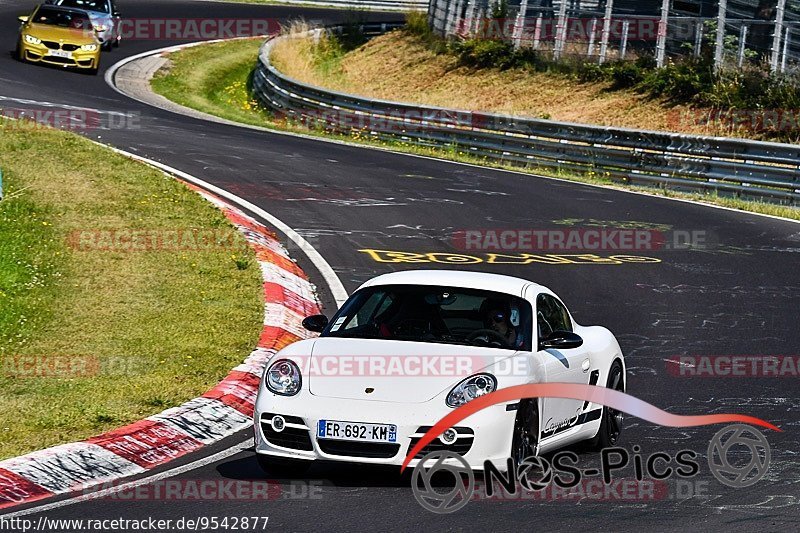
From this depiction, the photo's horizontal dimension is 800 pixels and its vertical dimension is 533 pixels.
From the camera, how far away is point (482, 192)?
21.2m

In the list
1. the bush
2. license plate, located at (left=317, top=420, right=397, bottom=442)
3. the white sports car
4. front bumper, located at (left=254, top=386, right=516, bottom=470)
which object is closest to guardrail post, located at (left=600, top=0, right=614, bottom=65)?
the bush

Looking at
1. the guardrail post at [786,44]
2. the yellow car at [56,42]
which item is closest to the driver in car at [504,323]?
the guardrail post at [786,44]

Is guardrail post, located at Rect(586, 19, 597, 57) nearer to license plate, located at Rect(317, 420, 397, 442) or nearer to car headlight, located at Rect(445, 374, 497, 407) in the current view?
car headlight, located at Rect(445, 374, 497, 407)

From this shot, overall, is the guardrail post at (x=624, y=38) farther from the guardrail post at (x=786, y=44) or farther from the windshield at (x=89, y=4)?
the windshield at (x=89, y=4)

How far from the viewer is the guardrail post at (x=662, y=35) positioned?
33.7 m

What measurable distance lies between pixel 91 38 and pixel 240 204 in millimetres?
18241

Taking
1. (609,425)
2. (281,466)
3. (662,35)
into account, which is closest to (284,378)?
(281,466)

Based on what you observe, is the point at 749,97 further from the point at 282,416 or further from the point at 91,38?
the point at 282,416

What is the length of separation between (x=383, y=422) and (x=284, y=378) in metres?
0.81

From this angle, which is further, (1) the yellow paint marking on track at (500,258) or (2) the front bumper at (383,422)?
(1) the yellow paint marking on track at (500,258)

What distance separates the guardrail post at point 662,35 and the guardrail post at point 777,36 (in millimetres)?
3165

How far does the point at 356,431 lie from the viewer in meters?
7.80

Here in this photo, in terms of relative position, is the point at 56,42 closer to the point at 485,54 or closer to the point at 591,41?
the point at 485,54

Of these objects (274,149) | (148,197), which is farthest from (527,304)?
(274,149)
